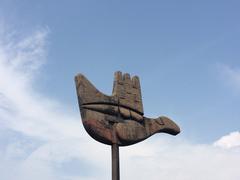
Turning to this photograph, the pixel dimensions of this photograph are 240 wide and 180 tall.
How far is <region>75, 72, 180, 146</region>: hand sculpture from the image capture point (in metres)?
8.33

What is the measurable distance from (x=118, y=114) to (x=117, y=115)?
0.03m

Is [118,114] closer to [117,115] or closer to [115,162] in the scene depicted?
[117,115]

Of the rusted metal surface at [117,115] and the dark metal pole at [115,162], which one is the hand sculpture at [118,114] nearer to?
the rusted metal surface at [117,115]

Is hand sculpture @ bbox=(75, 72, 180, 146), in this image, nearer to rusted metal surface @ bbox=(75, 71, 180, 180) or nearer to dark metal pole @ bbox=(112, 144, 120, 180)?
rusted metal surface @ bbox=(75, 71, 180, 180)

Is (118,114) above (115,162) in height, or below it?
above

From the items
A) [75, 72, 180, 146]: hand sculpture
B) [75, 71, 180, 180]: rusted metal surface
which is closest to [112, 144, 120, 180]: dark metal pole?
[75, 71, 180, 180]: rusted metal surface

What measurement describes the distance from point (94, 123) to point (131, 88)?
1.49 meters

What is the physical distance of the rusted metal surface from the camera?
8312mm

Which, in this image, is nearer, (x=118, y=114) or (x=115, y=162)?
(x=115, y=162)

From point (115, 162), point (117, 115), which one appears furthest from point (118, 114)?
→ point (115, 162)

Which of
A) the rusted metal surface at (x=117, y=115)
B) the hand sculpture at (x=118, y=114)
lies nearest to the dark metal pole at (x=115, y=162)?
the rusted metal surface at (x=117, y=115)

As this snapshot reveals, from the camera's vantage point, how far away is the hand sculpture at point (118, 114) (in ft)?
27.3

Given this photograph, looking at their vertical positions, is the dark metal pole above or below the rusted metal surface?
below

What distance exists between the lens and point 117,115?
8797 millimetres
